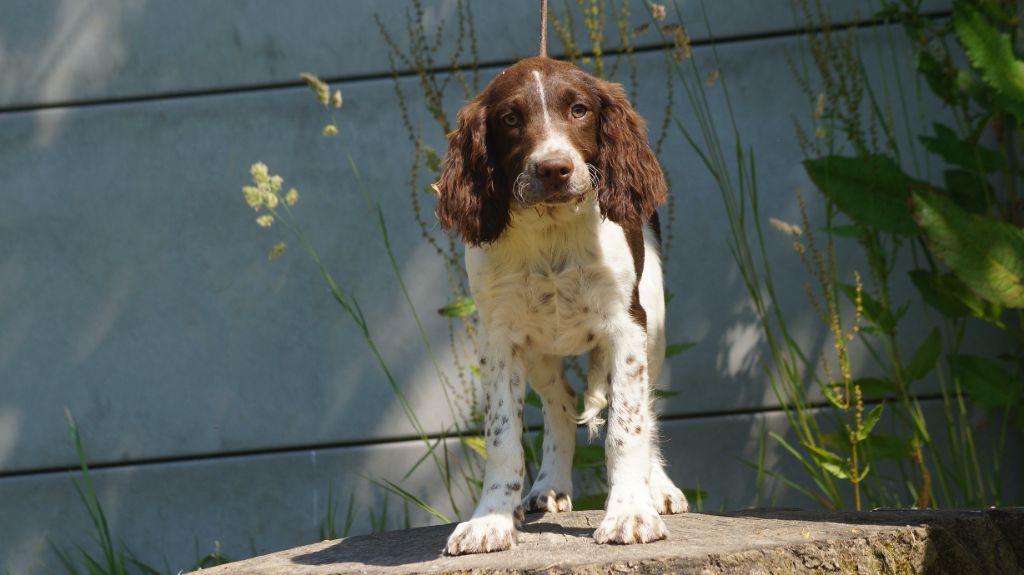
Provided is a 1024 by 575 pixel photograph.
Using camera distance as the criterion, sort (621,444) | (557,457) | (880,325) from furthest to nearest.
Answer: (880,325), (557,457), (621,444)

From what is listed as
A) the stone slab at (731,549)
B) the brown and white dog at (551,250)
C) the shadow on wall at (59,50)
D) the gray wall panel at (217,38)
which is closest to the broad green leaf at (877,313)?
the stone slab at (731,549)

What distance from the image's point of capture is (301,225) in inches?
172

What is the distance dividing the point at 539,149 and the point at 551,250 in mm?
317

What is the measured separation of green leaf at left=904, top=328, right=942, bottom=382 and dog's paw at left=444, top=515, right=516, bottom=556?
1.82 meters

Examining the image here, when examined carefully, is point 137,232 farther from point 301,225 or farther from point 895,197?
point 895,197

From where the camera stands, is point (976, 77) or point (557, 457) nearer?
point (557, 457)

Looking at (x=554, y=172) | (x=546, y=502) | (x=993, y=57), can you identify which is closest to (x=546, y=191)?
(x=554, y=172)

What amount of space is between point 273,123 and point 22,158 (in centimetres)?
103

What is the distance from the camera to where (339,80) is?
4379 mm

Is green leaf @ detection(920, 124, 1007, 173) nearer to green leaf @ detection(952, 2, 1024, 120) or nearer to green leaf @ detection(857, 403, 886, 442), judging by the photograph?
green leaf @ detection(952, 2, 1024, 120)

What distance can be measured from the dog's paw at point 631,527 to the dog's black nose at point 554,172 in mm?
769

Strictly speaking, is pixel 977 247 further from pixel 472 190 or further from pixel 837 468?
pixel 472 190

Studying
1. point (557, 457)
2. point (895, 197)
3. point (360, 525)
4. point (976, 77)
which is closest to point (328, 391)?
point (360, 525)

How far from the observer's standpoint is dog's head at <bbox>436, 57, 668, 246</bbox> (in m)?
2.62
